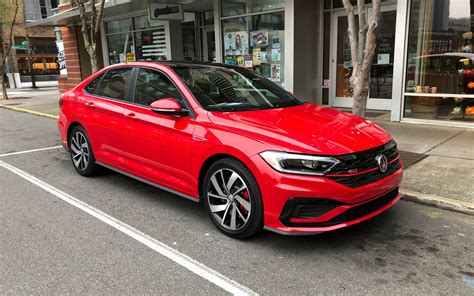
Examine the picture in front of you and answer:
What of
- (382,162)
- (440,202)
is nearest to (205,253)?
(382,162)

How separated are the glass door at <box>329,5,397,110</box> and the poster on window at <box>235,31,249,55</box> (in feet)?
7.85

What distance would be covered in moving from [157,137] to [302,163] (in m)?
1.80

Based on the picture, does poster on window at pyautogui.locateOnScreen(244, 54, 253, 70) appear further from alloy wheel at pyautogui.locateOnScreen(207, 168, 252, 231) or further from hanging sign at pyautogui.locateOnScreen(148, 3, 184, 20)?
alloy wheel at pyautogui.locateOnScreen(207, 168, 252, 231)

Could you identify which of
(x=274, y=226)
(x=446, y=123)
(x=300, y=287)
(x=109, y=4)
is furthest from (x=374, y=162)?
(x=109, y=4)

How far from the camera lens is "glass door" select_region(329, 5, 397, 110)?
982cm

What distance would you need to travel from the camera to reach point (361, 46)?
19.3 feet

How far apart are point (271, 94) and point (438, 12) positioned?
5.72m

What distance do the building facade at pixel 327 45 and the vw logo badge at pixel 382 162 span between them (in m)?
5.58

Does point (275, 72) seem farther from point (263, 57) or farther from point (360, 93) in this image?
point (360, 93)

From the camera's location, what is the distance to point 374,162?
12.2 ft

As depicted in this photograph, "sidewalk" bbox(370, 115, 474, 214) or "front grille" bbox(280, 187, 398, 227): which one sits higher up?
"front grille" bbox(280, 187, 398, 227)

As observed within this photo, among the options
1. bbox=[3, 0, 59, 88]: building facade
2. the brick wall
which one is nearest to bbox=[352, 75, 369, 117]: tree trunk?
the brick wall

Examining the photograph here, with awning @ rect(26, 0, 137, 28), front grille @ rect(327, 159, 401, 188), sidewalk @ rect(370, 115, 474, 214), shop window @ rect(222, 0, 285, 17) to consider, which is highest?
awning @ rect(26, 0, 137, 28)

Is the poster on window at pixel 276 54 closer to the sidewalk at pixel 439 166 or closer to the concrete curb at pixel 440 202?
the sidewalk at pixel 439 166
